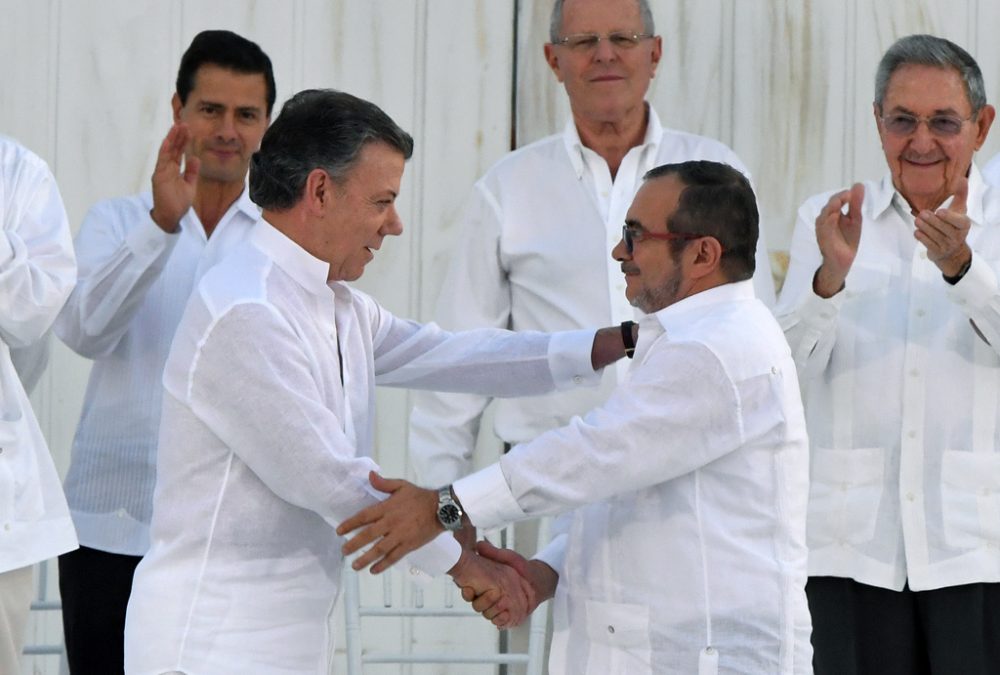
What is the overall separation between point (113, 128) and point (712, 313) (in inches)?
91.6

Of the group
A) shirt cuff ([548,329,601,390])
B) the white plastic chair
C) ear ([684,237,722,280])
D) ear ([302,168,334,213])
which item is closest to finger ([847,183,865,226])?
shirt cuff ([548,329,601,390])

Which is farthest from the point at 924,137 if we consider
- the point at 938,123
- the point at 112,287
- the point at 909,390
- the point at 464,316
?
the point at 112,287

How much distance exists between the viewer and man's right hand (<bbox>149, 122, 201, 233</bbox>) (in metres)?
3.81

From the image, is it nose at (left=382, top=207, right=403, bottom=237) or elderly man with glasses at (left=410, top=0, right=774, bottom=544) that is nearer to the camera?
nose at (left=382, top=207, right=403, bottom=237)

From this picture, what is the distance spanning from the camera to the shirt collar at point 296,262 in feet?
10.3

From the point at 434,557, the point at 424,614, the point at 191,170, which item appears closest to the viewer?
the point at 434,557

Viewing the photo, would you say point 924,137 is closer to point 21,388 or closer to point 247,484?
point 247,484

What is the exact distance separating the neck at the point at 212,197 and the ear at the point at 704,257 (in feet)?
4.79

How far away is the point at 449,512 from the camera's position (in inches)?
125

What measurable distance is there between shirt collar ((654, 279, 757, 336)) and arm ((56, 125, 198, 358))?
1.23 meters

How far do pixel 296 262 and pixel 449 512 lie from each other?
20.8 inches

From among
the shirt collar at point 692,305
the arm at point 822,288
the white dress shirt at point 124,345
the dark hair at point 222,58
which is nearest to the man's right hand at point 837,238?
the arm at point 822,288

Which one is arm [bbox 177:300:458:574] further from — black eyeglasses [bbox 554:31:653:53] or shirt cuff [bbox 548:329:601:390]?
black eyeglasses [bbox 554:31:653:53]

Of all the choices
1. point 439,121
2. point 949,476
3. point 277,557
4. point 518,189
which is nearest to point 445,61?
point 439,121
